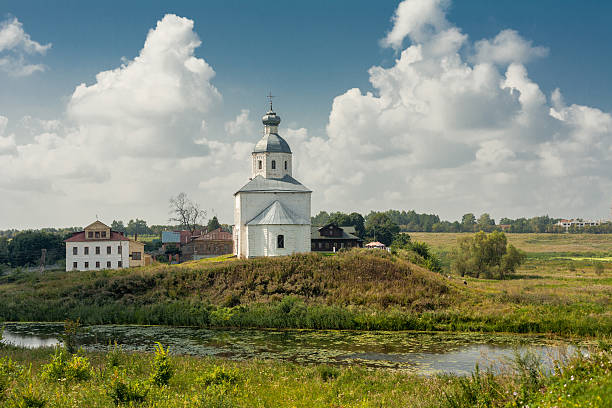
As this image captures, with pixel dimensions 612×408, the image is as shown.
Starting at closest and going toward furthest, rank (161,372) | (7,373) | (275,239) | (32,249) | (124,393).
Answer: (124,393)
(7,373)
(161,372)
(275,239)
(32,249)

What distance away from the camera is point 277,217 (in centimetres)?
3931

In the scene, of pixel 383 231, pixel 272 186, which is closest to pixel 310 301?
pixel 272 186

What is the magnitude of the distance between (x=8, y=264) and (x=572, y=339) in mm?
62216

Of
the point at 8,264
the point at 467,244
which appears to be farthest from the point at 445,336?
the point at 8,264

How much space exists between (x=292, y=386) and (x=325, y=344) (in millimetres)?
8052

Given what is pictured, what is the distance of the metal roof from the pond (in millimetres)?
16427

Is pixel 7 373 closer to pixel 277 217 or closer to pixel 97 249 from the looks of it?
pixel 277 217

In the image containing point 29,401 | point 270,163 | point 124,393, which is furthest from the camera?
point 270,163

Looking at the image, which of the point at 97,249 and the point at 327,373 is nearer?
the point at 327,373

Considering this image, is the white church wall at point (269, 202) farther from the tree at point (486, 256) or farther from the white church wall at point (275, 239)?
the tree at point (486, 256)

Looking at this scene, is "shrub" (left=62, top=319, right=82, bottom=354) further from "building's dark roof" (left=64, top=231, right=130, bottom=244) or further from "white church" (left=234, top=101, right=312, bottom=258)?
"building's dark roof" (left=64, top=231, right=130, bottom=244)

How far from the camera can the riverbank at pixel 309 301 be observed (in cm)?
2283

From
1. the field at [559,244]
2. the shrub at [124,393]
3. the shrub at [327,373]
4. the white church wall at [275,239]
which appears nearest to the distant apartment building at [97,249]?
the white church wall at [275,239]

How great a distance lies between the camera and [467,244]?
56906 millimetres
